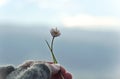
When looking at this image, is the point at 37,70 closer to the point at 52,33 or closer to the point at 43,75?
the point at 43,75

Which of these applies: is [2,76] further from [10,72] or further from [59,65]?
[59,65]

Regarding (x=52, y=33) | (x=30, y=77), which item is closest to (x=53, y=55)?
A: (x=52, y=33)

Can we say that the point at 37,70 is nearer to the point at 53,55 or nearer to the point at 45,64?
the point at 45,64

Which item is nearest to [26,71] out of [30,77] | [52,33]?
[30,77]

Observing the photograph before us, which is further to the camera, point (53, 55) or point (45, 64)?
point (53, 55)

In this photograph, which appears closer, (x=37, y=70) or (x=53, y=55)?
(x=37, y=70)

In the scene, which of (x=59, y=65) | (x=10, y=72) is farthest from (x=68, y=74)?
(x=10, y=72)

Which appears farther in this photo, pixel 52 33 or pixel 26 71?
pixel 52 33
